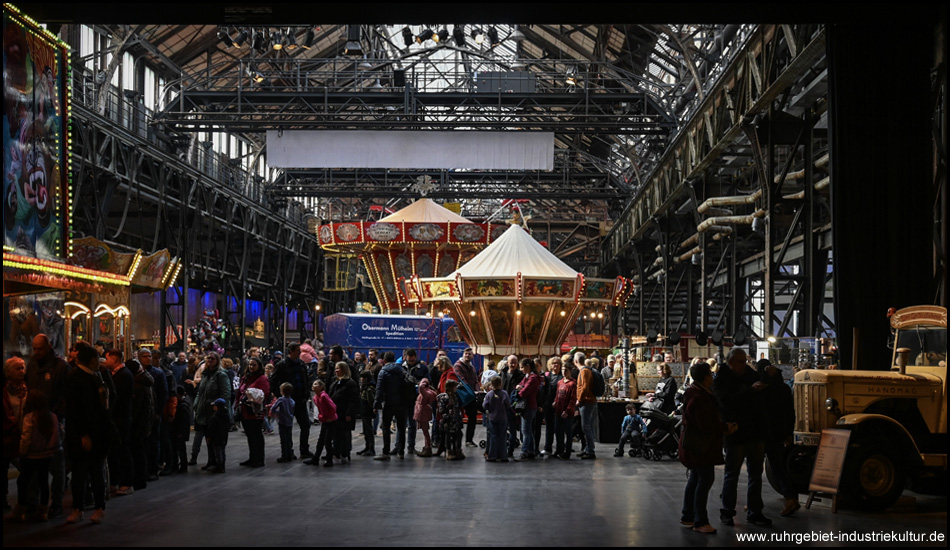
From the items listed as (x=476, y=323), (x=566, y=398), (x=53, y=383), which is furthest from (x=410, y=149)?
(x=53, y=383)

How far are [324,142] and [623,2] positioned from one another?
22.6 metres

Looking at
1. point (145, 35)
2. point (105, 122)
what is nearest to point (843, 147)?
point (105, 122)

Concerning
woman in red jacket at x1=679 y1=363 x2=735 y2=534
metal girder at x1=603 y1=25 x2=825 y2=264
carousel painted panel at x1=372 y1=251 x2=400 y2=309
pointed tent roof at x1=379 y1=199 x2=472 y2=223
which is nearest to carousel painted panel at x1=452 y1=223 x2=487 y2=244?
pointed tent roof at x1=379 y1=199 x2=472 y2=223

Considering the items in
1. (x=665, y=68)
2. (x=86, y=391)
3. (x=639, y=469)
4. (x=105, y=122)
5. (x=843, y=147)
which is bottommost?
(x=639, y=469)

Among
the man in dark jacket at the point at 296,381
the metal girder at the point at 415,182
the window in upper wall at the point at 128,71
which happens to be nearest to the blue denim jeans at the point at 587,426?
the man in dark jacket at the point at 296,381

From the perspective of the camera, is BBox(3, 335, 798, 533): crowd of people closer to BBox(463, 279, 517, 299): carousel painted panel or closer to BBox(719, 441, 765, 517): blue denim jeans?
BBox(719, 441, 765, 517): blue denim jeans

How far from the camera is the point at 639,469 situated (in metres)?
13.8

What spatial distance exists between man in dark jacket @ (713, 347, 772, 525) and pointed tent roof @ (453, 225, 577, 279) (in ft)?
47.8

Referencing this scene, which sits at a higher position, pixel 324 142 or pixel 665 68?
pixel 665 68

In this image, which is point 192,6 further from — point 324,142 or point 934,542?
point 324,142

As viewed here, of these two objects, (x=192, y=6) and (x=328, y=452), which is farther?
(x=328, y=452)

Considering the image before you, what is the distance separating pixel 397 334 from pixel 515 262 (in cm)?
470

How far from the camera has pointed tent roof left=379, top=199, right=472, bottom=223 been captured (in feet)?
119

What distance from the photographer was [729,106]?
781 inches
